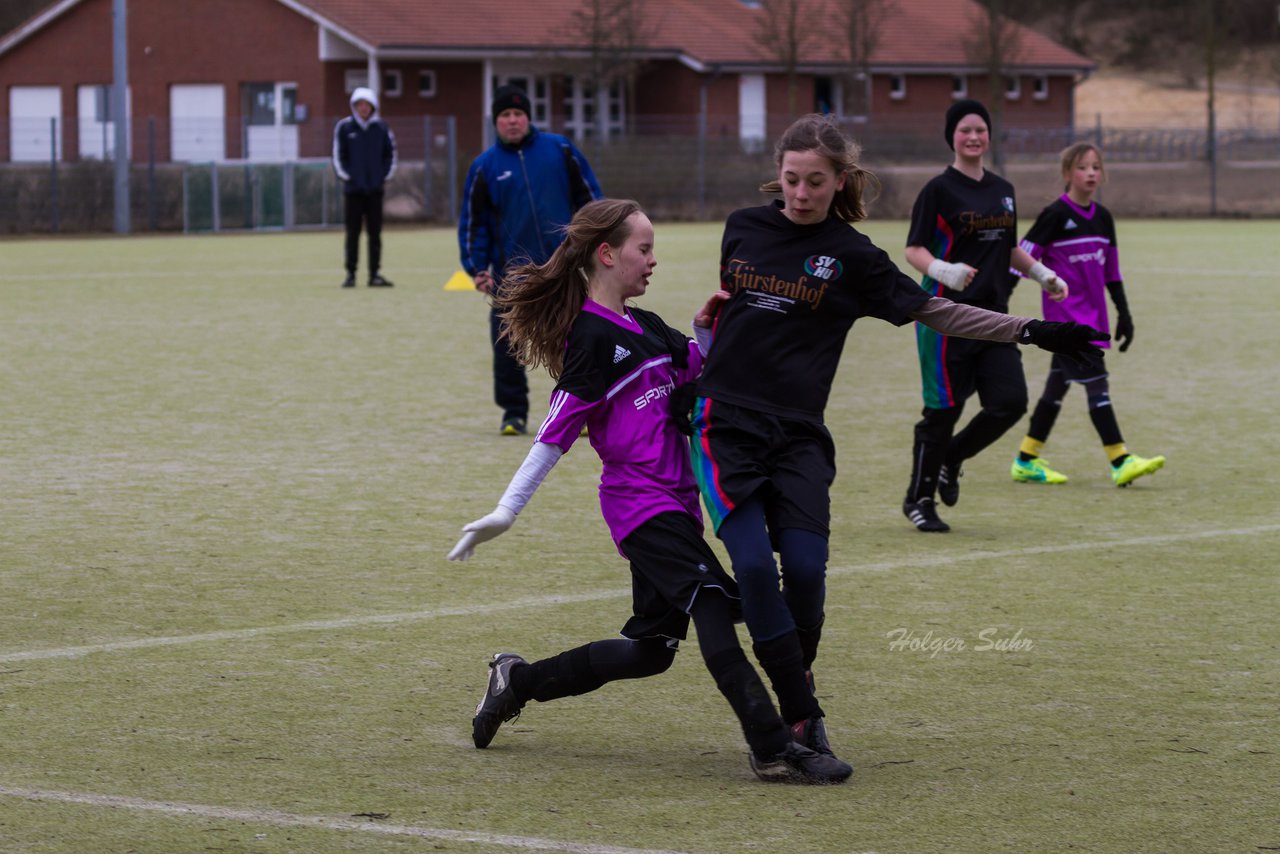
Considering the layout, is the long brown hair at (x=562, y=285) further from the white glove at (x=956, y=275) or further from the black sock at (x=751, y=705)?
the white glove at (x=956, y=275)

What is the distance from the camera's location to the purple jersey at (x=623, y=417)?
4.92m

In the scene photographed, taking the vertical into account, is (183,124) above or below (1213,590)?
above

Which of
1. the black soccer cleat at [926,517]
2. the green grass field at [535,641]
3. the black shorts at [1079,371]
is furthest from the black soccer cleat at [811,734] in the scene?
the black shorts at [1079,371]

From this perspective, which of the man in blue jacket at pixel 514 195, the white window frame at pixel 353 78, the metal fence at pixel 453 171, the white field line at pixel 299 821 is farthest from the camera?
the white window frame at pixel 353 78

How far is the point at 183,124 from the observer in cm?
4762

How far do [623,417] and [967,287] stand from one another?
3664 millimetres

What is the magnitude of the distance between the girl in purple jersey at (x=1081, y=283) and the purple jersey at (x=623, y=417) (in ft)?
16.3

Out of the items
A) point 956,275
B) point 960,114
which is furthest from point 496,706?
point 960,114

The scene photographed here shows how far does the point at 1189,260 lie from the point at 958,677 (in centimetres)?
2237

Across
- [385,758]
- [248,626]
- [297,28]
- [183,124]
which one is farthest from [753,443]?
[297,28]

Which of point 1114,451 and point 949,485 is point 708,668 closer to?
point 949,485

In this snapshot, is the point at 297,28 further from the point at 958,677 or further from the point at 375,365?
the point at 958,677

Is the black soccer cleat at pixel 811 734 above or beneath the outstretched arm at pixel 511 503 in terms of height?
beneath

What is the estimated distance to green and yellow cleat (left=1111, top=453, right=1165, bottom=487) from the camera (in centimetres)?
945
